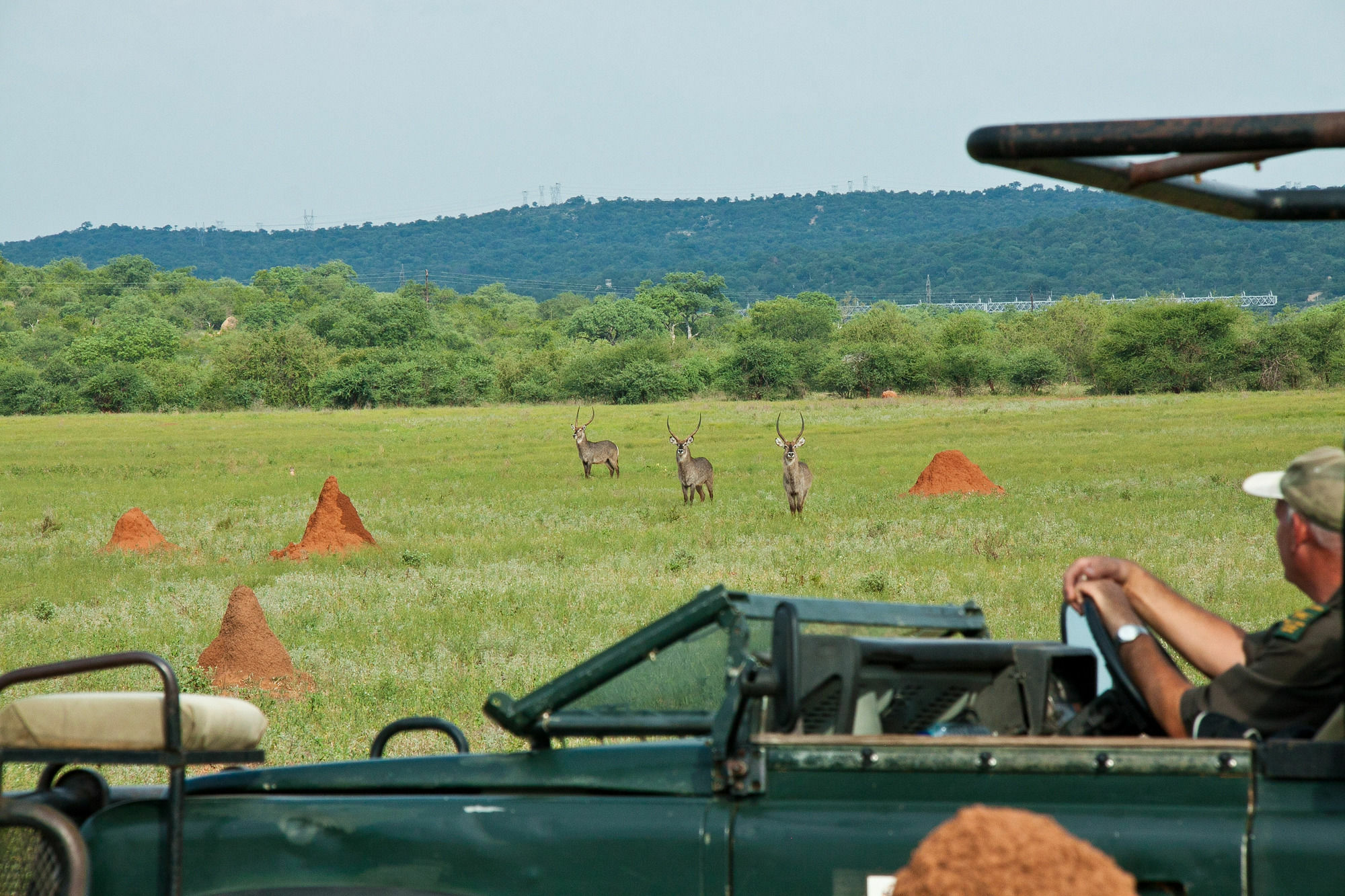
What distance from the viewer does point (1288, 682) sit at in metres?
2.55

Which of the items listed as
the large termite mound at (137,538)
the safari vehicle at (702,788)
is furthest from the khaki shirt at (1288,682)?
the large termite mound at (137,538)

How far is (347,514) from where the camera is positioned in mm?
14852

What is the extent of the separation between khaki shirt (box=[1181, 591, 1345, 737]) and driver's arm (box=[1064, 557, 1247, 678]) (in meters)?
0.34

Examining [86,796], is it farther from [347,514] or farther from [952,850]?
[347,514]

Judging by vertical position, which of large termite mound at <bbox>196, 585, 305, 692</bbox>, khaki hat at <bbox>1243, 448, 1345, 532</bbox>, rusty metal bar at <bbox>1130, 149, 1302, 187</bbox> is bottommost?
large termite mound at <bbox>196, 585, 305, 692</bbox>

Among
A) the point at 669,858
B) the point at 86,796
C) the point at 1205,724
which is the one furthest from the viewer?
the point at 86,796

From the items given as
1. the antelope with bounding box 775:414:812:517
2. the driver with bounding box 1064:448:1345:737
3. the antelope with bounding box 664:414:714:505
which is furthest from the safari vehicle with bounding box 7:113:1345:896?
the antelope with bounding box 664:414:714:505

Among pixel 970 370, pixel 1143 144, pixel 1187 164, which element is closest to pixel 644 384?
pixel 970 370

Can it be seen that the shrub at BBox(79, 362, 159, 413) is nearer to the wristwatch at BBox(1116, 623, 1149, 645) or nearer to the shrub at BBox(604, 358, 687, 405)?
the shrub at BBox(604, 358, 687, 405)

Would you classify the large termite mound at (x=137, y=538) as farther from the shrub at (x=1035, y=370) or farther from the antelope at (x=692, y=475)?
the shrub at (x=1035, y=370)

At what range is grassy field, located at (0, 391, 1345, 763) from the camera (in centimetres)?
925

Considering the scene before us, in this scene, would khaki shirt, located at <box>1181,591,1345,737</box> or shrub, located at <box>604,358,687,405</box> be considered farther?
shrub, located at <box>604,358,687,405</box>

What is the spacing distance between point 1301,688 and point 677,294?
555ft

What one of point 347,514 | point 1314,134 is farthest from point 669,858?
point 347,514
